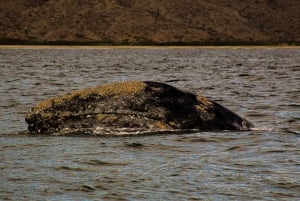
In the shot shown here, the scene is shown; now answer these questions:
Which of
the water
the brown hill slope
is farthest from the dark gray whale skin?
the brown hill slope

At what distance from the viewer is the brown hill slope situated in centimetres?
16088

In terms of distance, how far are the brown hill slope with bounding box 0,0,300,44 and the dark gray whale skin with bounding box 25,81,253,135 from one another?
459ft

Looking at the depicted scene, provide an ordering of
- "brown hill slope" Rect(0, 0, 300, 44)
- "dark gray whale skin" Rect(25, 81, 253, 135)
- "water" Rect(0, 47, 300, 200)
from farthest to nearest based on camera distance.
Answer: "brown hill slope" Rect(0, 0, 300, 44) < "dark gray whale skin" Rect(25, 81, 253, 135) < "water" Rect(0, 47, 300, 200)

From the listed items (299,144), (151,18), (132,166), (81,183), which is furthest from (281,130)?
(151,18)

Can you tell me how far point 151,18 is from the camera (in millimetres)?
169625

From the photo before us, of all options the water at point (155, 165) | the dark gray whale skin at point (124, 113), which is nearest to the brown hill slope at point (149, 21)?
the dark gray whale skin at point (124, 113)

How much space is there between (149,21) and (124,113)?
154849 millimetres

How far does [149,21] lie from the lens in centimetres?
16838

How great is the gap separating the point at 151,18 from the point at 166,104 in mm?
156118

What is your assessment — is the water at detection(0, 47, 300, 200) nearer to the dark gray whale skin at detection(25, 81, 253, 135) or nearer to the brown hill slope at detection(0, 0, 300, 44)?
the dark gray whale skin at detection(25, 81, 253, 135)

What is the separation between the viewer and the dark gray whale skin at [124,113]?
573 inches

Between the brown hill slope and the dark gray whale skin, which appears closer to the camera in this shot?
the dark gray whale skin

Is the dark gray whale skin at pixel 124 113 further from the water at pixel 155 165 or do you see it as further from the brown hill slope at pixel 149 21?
the brown hill slope at pixel 149 21

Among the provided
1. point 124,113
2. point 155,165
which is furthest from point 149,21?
point 155,165
